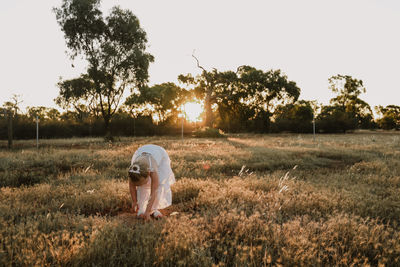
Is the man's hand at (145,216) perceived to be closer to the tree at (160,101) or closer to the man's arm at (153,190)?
the man's arm at (153,190)

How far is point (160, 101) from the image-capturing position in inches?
2148

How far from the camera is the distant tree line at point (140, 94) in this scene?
2208 cm

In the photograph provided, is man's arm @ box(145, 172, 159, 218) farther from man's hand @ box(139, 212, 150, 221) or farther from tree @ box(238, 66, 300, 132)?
tree @ box(238, 66, 300, 132)

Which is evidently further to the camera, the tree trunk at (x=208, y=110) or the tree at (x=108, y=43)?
the tree trunk at (x=208, y=110)

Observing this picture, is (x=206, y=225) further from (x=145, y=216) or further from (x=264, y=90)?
(x=264, y=90)

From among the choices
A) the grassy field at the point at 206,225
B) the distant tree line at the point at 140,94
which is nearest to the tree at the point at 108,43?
the distant tree line at the point at 140,94

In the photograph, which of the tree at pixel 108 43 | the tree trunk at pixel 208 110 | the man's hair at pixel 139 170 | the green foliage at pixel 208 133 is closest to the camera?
the man's hair at pixel 139 170

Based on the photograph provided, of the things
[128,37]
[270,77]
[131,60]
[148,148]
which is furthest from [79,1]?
[270,77]

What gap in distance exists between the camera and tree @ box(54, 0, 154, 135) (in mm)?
21312

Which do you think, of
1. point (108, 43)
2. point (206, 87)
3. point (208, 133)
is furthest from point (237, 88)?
point (108, 43)

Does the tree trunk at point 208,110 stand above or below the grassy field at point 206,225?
above

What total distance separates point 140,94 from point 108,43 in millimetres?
9377

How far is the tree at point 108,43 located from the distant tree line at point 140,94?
8cm

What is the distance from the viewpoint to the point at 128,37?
22531 mm
